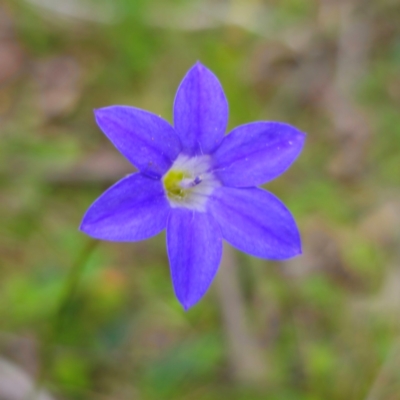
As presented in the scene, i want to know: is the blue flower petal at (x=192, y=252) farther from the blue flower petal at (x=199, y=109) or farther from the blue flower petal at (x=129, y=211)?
the blue flower petal at (x=199, y=109)

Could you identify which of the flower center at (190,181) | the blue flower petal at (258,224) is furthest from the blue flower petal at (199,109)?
the blue flower petal at (258,224)

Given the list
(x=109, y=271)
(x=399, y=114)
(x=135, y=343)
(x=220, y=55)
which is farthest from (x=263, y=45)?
(x=135, y=343)

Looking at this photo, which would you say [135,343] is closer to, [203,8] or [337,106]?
[337,106]

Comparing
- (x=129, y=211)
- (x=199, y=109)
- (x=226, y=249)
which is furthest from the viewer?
(x=226, y=249)

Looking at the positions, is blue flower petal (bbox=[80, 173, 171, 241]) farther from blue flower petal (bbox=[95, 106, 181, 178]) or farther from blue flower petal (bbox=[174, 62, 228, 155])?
blue flower petal (bbox=[174, 62, 228, 155])

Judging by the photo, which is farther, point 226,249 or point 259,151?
point 226,249

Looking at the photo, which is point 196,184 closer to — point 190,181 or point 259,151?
point 190,181

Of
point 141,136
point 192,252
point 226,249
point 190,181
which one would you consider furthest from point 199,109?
point 226,249
